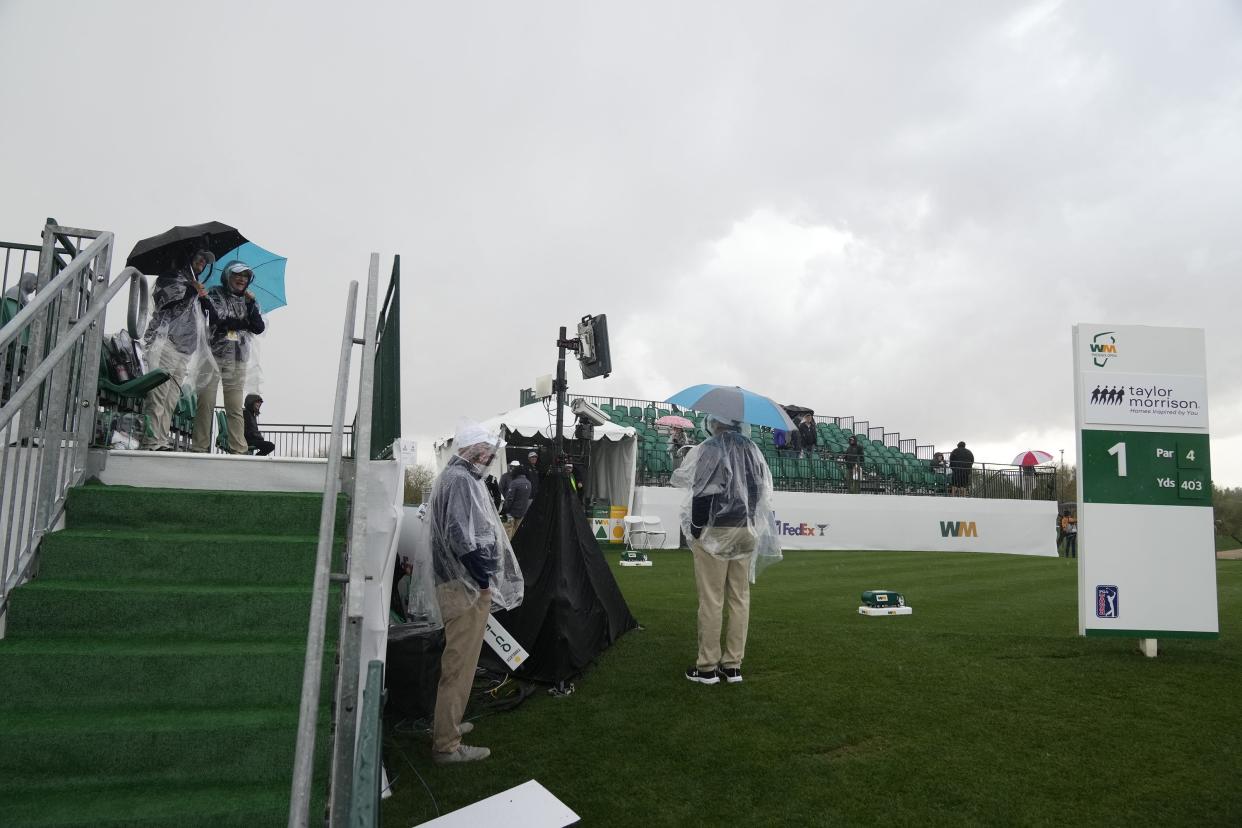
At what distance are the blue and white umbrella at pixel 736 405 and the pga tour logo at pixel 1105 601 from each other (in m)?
2.72

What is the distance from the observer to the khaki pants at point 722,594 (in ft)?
16.7

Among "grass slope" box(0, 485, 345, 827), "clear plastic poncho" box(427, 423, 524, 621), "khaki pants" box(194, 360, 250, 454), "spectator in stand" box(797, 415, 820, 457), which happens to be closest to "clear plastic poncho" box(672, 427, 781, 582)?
"clear plastic poncho" box(427, 423, 524, 621)

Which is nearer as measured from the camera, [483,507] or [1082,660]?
[483,507]

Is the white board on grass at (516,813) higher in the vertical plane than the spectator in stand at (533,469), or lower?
lower

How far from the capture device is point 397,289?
163 inches

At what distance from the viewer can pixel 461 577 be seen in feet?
13.0

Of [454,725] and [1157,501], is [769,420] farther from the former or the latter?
[1157,501]

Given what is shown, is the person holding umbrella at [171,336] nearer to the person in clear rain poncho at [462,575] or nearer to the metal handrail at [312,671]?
the person in clear rain poncho at [462,575]

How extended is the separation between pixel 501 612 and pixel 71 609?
2617 millimetres

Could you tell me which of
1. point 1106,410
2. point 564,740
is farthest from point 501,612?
point 1106,410

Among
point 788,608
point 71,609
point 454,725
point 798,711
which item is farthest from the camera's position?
point 788,608

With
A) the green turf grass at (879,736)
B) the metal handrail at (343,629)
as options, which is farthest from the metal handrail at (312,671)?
the green turf grass at (879,736)

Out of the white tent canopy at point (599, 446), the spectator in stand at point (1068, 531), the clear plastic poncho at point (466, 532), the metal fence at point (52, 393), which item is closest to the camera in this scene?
the metal fence at point (52, 393)

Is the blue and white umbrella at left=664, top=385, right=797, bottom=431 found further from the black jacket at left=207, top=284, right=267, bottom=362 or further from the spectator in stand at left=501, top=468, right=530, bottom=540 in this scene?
the spectator in stand at left=501, top=468, right=530, bottom=540
